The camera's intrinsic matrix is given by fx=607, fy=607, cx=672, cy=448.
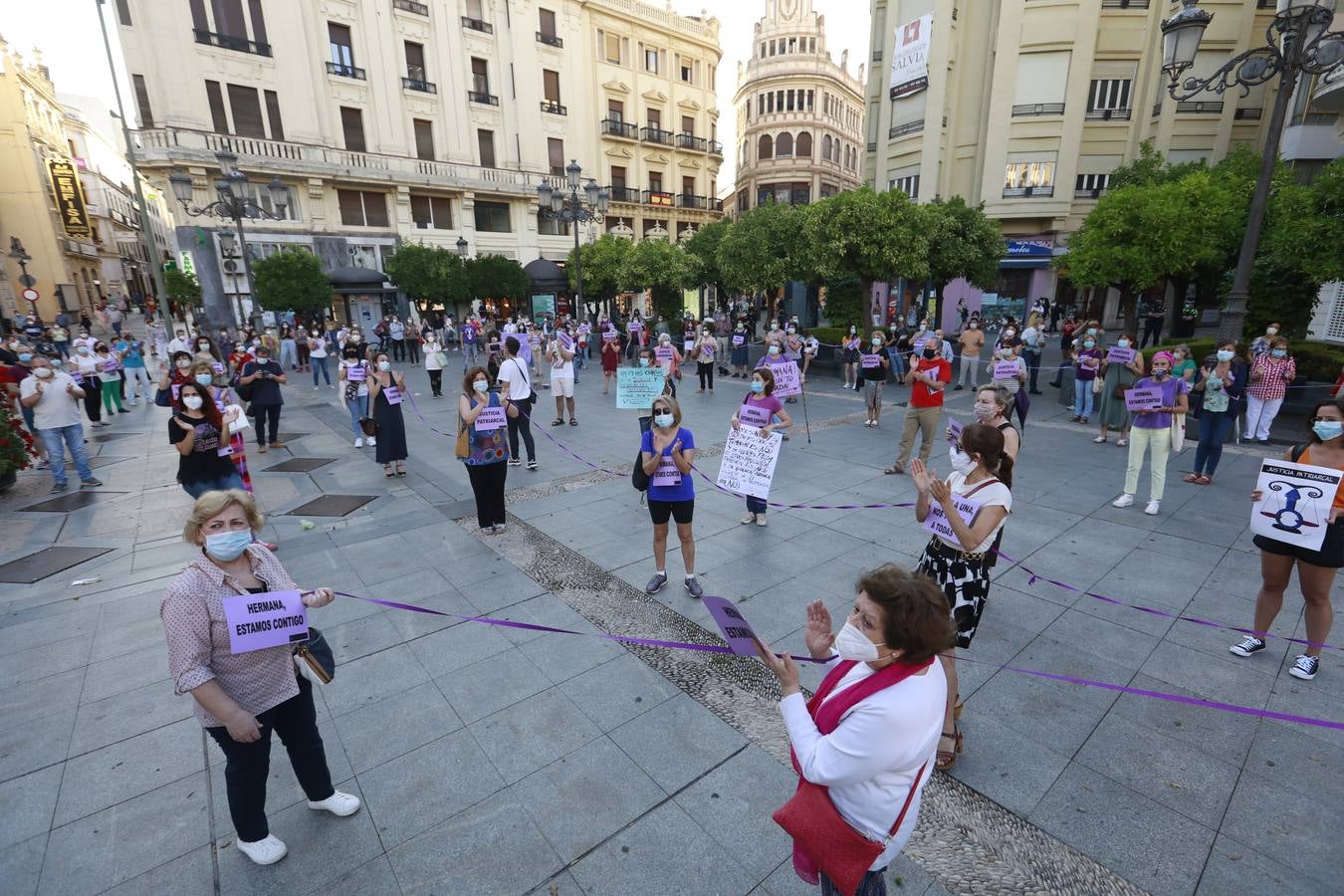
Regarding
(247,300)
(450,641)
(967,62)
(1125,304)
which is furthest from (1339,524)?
(247,300)

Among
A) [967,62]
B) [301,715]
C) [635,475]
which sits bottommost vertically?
[301,715]

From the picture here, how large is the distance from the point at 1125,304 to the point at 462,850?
919 inches

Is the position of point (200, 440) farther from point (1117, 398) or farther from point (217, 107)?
point (217, 107)

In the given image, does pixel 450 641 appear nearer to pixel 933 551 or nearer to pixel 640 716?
pixel 640 716

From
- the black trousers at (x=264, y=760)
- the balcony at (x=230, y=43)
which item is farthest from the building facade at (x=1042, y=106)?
the balcony at (x=230, y=43)

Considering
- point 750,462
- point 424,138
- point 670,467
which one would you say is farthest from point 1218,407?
point 424,138

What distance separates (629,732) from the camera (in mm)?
3914

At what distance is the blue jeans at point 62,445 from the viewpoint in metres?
9.09

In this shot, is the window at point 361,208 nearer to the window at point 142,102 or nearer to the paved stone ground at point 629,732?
the window at point 142,102

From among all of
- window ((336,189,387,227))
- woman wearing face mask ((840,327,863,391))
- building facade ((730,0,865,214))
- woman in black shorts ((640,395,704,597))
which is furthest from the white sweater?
building facade ((730,0,865,214))

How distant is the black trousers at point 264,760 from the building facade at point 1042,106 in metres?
27.0

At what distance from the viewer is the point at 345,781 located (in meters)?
3.56

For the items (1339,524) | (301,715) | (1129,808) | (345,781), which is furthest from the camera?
(1339,524)

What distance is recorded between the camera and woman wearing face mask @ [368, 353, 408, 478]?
357 inches
